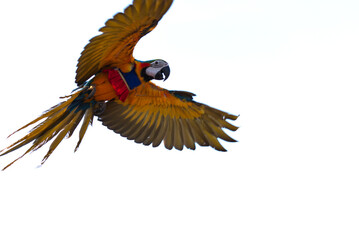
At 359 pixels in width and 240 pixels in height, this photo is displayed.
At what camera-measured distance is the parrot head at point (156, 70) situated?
311 inches

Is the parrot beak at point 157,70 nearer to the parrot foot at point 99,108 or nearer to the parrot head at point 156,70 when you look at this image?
the parrot head at point 156,70

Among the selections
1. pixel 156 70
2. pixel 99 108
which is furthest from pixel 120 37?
pixel 99 108

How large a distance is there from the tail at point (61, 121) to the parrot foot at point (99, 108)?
99mm

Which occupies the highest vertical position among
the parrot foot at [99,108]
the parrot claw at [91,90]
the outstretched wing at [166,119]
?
the parrot claw at [91,90]

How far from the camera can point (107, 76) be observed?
7777mm

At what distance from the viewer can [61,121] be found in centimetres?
754

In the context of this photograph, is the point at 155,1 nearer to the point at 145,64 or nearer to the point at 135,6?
the point at 135,6

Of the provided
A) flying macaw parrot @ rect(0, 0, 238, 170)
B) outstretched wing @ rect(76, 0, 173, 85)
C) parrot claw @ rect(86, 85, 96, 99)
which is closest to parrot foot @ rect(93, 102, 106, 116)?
flying macaw parrot @ rect(0, 0, 238, 170)

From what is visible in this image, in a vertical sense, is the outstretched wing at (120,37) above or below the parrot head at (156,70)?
above

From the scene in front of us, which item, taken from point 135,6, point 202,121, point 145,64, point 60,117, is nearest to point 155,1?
point 135,6

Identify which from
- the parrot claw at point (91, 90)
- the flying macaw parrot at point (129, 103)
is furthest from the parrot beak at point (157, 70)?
the parrot claw at point (91, 90)

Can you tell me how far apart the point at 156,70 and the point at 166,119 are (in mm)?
1154

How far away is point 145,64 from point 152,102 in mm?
903

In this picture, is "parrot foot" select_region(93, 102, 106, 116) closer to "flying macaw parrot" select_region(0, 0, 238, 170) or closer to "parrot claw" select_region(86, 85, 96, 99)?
"flying macaw parrot" select_region(0, 0, 238, 170)
